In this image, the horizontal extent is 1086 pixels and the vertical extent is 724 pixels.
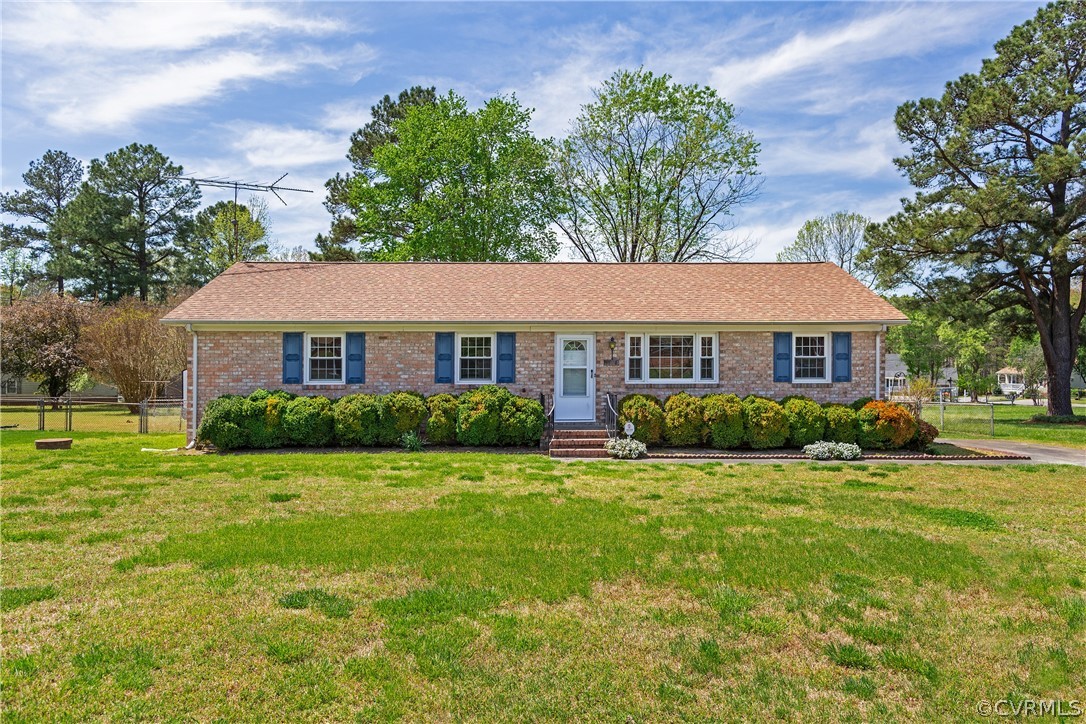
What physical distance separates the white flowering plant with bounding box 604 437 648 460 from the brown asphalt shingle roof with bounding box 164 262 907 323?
351 centimetres

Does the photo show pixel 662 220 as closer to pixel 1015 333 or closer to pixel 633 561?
pixel 1015 333

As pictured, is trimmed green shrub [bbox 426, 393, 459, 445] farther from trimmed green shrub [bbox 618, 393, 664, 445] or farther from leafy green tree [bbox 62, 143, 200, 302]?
leafy green tree [bbox 62, 143, 200, 302]

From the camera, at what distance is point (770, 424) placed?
14930 millimetres

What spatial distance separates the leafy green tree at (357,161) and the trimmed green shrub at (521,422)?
23.4 m

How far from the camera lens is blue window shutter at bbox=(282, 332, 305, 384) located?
16406 mm

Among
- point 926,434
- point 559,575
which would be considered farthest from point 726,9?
point 559,575

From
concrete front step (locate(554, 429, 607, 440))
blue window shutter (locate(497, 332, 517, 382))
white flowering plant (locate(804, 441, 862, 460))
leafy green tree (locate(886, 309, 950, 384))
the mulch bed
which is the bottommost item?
the mulch bed

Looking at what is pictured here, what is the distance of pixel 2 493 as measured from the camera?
9398 mm

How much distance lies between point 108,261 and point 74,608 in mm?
43715

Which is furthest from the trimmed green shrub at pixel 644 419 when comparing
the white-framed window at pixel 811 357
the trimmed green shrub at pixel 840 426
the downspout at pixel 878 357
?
the downspout at pixel 878 357

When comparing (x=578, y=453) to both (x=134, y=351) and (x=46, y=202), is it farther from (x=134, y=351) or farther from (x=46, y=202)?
(x=46, y=202)

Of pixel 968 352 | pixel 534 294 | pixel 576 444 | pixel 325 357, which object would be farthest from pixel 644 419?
pixel 968 352

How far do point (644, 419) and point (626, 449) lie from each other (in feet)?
4.28

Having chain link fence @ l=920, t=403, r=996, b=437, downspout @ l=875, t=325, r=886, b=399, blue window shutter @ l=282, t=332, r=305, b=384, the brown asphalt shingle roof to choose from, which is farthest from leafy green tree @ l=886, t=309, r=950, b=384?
blue window shutter @ l=282, t=332, r=305, b=384
